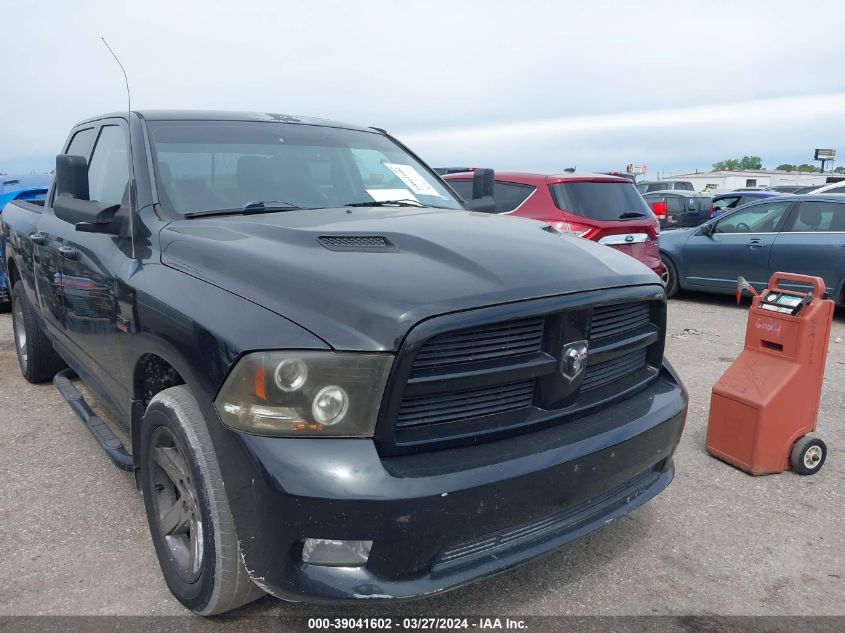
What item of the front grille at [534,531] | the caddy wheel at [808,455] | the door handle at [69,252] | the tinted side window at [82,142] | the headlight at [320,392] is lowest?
the caddy wheel at [808,455]

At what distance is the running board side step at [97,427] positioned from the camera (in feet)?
9.85

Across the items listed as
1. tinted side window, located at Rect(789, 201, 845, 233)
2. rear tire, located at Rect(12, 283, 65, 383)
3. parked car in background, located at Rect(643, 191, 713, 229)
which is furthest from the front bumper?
parked car in background, located at Rect(643, 191, 713, 229)

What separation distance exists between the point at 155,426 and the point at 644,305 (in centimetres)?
187

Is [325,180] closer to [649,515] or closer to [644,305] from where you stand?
[644,305]

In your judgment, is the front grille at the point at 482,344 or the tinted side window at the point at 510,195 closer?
the front grille at the point at 482,344

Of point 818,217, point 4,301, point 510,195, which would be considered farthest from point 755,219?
point 4,301

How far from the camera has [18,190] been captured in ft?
24.4

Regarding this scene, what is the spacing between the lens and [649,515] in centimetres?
326

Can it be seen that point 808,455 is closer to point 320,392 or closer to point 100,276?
point 320,392

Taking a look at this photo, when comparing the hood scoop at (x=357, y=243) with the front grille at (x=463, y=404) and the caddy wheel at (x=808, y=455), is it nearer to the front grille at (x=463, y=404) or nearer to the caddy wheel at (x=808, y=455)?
the front grille at (x=463, y=404)

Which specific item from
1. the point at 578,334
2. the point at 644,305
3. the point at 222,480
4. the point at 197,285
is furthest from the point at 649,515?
the point at 197,285

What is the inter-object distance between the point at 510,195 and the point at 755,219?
148 inches

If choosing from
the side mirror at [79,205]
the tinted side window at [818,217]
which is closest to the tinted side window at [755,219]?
the tinted side window at [818,217]

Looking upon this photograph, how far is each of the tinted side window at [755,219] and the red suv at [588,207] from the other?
2261 millimetres
